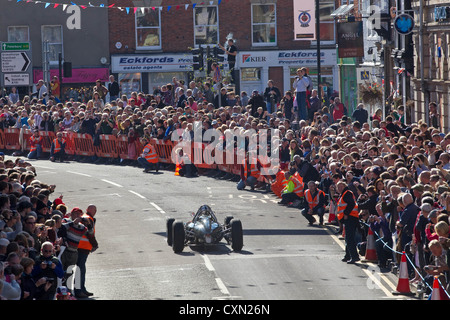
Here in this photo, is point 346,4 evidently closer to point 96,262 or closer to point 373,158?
point 373,158

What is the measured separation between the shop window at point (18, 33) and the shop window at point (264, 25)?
12.9 meters

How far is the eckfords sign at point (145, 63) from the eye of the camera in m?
56.2

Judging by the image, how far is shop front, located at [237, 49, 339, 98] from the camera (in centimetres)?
5588

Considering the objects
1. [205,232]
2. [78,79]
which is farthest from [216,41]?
[205,232]

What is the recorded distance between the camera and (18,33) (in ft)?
184

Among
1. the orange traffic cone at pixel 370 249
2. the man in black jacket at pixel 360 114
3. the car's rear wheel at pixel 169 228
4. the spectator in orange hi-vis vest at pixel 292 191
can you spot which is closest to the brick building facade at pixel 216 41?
the man in black jacket at pixel 360 114

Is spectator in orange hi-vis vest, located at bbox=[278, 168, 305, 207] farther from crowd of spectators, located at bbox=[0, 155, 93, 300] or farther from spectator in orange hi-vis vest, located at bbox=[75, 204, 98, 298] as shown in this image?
spectator in orange hi-vis vest, located at bbox=[75, 204, 98, 298]

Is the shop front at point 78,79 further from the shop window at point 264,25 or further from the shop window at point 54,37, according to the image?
the shop window at point 264,25

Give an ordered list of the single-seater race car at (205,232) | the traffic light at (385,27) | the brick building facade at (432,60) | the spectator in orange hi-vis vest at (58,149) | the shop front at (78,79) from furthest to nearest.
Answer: the shop front at (78,79)
the traffic light at (385,27)
the spectator in orange hi-vis vest at (58,149)
the brick building facade at (432,60)
the single-seater race car at (205,232)

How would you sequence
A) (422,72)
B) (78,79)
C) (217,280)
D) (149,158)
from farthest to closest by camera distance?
(78,79), (422,72), (149,158), (217,280)

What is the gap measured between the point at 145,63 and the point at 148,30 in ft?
6.56

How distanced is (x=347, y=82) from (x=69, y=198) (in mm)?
25894

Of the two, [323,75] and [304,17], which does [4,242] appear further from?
[323,75]
